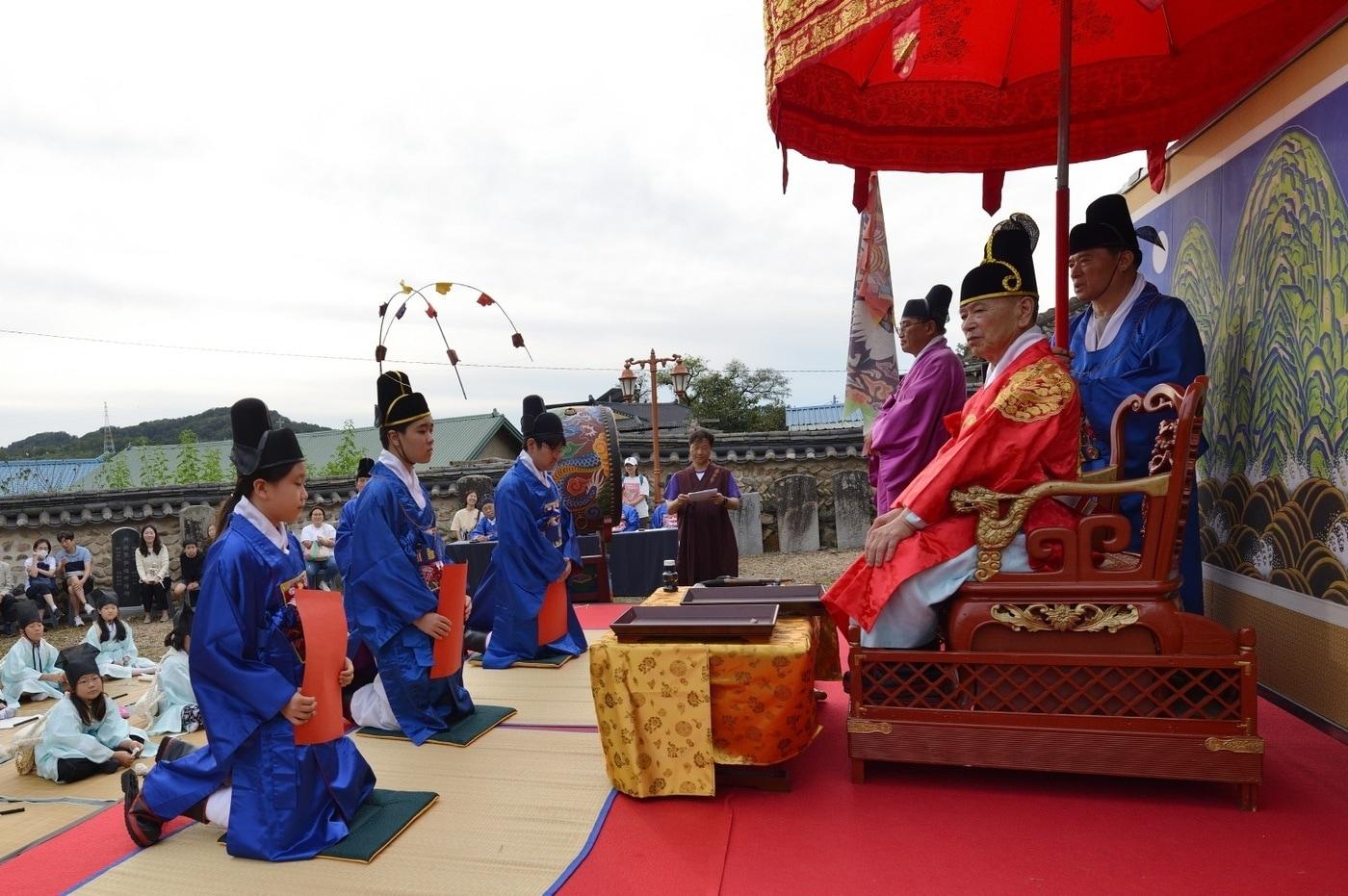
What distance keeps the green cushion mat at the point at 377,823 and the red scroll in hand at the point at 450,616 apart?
81 centimetres

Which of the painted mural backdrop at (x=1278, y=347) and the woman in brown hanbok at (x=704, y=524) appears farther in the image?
the woman in brown hanbok at (x=704, y=524)

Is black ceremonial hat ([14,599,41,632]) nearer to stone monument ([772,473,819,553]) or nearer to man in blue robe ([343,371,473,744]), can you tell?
man in blue robe ([343,371,473,744])

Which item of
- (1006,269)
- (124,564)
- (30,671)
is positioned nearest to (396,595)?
(1006,269)

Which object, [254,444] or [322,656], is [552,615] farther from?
[254,444]

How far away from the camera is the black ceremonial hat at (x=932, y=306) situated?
15.3ft

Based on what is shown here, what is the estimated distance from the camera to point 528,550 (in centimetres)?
548

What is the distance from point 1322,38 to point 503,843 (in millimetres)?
4492

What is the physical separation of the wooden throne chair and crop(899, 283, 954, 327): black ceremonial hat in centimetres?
169

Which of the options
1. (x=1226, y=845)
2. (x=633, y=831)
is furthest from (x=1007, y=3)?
(x=633, y=831)

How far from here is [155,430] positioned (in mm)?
37969

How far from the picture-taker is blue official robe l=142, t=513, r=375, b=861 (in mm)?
2742

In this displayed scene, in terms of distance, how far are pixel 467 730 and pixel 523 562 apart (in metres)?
1.54

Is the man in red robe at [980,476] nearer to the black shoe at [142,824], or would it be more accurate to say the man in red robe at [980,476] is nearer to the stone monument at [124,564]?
the black shoe at [142,824]

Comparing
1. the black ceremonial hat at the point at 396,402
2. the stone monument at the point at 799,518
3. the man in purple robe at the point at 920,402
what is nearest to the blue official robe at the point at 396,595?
the black ceremonial hat at the point at 396,402
